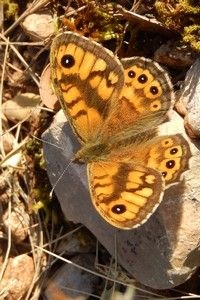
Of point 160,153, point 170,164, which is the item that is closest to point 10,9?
point 160,153

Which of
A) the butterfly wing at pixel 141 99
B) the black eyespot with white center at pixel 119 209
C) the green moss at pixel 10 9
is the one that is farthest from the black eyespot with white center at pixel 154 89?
the green moss at pixel 10 9

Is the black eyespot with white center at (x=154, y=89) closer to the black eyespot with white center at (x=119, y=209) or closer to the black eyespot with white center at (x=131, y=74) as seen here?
the black eyespot with white center at (x=131, y=74)

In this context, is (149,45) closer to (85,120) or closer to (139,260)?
(85,120)

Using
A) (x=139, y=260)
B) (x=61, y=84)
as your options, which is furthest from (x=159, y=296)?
(x=61, y=84)

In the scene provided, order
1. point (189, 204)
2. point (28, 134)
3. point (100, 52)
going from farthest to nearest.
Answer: point (28, 134)
point (189, 204)
point (100, 52)

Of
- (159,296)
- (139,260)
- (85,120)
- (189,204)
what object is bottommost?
(159,296)

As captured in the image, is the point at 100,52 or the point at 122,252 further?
the point at 122,252

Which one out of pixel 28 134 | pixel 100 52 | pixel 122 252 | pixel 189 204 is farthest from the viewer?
pixel 28 134
